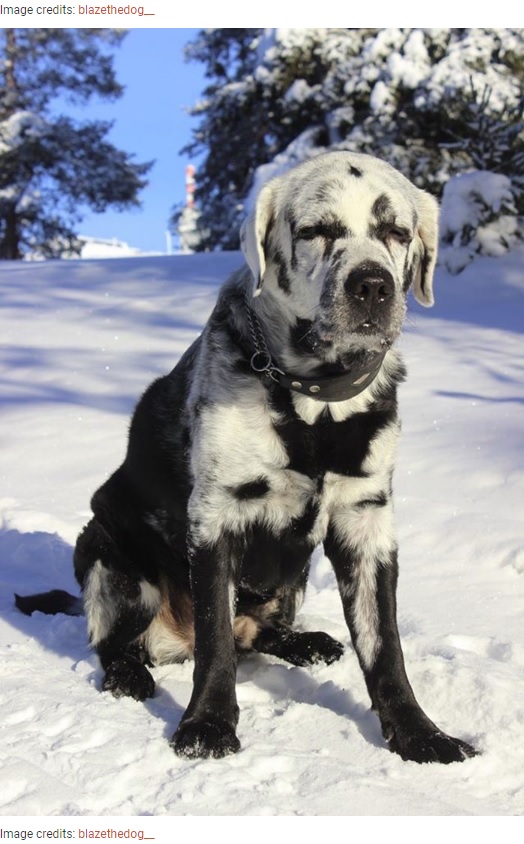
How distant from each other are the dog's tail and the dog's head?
1693 mm

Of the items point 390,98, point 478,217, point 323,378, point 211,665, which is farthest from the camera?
point 390,98

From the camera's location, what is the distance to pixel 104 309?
10609mm

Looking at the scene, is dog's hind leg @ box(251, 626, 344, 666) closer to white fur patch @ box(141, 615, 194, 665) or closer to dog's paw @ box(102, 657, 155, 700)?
white fur patch @ box(141, 615, 194, 665)

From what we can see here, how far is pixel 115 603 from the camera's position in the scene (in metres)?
3.60

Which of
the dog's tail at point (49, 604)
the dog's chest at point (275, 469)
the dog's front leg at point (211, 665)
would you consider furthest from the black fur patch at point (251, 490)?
the dog's tail at point (49, 604)

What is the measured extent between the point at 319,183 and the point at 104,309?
773cm

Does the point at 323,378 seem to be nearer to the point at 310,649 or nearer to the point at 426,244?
the point at 426,244

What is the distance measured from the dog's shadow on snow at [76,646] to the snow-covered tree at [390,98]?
919cm

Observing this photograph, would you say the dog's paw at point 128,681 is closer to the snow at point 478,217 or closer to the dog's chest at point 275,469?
the dog's chest at point 275,469

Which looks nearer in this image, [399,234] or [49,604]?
[399,234]

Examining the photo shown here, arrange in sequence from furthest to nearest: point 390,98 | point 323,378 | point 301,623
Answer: point 390,98 < point 301,623 < point 323,378

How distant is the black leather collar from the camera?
10.2 feet

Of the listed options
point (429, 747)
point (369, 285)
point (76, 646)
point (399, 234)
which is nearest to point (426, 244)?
point (399, 234)

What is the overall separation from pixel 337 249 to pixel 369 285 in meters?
0.22
